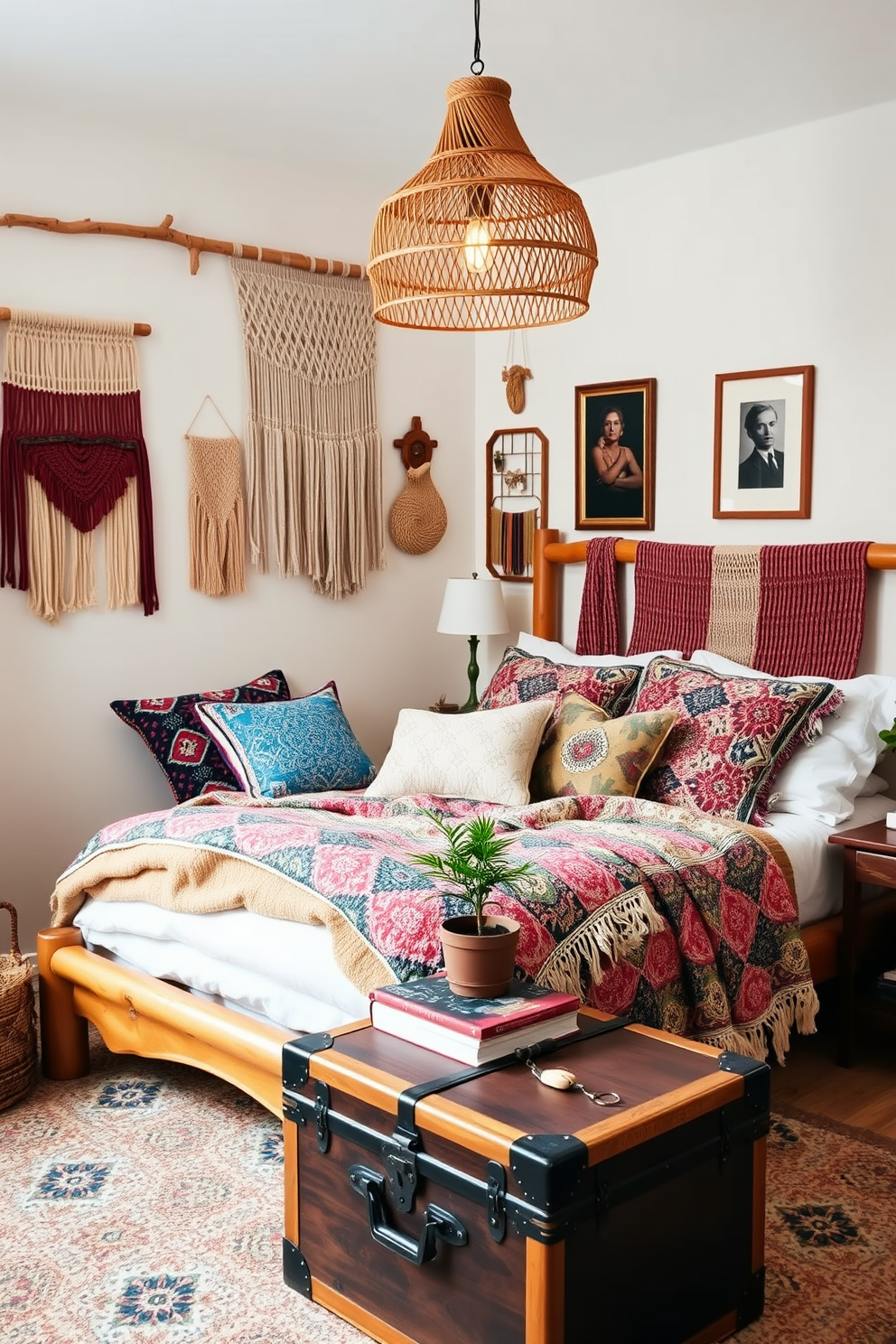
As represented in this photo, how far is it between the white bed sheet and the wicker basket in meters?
0.21

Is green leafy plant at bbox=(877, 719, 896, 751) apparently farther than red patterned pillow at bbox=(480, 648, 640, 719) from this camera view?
No

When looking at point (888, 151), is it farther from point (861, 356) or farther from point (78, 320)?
point (78, 320)

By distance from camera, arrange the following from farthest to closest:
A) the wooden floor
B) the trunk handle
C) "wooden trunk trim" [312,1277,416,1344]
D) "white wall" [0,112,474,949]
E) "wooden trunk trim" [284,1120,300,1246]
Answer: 1. "white wall" [0,112,474,949]
2. the wooden floor
3. "wooden trunk trim" [284,1120,300,1246]
4. "wooden trunk trim" [312,1277,416,1344]
5. the trunk handle

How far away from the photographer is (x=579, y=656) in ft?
13.8

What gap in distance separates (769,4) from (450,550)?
7.59 ft

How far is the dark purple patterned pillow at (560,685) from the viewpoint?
145 inches

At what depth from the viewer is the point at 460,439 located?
4.75 metres

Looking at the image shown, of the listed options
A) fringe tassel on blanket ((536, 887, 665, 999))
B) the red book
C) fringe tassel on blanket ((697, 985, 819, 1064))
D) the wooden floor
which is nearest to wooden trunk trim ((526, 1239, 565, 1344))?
the red book

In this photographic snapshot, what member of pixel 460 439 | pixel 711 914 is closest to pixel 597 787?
pixel 711 914

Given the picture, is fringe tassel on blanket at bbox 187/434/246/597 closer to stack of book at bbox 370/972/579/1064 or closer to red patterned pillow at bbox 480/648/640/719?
red patterned pillow at bbox 480/648/640/719

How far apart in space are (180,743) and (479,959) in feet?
6.51

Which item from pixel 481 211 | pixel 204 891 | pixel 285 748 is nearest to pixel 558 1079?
pixel 204 891

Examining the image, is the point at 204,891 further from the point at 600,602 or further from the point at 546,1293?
the point at 600,602

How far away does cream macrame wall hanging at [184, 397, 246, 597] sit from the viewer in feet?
13.2
